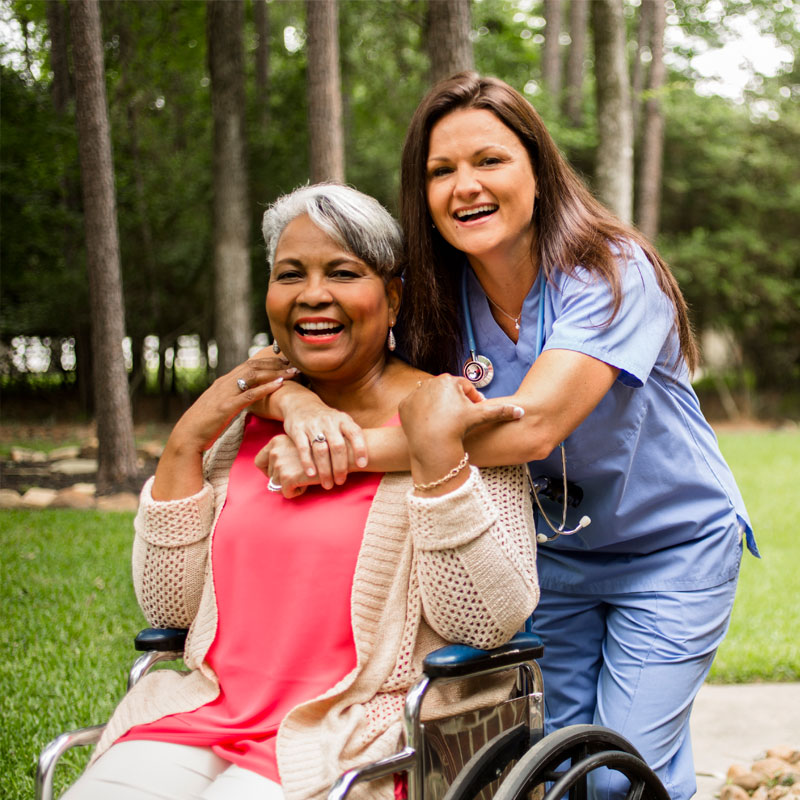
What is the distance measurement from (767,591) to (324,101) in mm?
4322

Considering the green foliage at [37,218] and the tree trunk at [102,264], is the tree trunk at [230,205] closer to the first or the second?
the green foliage at [37,218]

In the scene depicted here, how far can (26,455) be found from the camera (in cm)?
855

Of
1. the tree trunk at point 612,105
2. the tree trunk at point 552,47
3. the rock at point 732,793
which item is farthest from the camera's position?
the tree trunk at point 552,47

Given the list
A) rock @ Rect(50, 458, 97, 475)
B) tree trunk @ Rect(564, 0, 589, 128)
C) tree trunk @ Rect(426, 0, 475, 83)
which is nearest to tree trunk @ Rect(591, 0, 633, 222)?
tree trunk @ Rect(426, 0, 475, 83)

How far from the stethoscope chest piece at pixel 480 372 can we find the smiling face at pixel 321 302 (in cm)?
23

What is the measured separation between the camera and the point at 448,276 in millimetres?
2180

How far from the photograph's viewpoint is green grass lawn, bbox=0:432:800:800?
11.5 ft

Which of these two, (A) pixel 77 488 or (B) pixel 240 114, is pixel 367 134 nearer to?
(B) pixel 240 114

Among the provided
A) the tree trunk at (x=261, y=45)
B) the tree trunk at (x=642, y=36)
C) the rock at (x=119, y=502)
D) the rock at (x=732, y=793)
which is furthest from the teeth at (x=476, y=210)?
the tree trunk at (x=261, y=45)

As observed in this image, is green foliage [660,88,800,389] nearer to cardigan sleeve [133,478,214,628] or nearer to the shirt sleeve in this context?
the shirt sleeve

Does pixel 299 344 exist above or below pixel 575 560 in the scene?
above

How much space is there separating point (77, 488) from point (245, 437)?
5.44 metres

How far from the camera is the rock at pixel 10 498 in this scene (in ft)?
21.4

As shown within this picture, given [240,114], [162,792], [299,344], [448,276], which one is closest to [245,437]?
[299,344]
